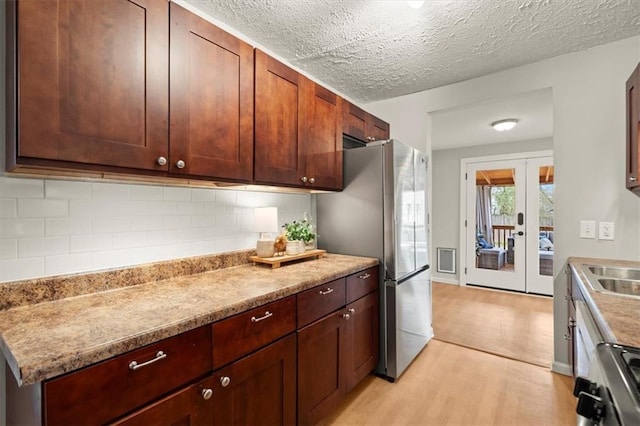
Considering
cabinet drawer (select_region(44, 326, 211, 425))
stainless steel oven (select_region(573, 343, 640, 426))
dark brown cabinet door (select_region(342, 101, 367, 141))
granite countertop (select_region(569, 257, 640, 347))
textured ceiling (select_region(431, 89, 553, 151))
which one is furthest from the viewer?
textured ceiling (select_region(431, 89, 553, 151))

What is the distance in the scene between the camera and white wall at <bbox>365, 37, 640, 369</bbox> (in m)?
2.19

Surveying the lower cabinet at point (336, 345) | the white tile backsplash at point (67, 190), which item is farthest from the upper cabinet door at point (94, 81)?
the lower cabinet at point (336, 345)

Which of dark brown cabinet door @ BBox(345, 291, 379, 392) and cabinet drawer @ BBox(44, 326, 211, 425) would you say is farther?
dark brown cabinet door @ BBox(345, 291, 379, 392)

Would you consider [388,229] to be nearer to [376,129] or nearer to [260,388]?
[376,129]

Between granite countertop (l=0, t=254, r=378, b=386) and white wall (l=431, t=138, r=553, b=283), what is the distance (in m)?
4.07

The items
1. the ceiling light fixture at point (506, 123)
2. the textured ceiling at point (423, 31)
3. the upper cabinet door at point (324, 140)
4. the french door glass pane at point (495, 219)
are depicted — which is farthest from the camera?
the french door glass pane at point (495, 219)

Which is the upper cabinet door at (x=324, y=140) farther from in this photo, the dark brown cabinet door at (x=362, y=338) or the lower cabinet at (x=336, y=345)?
the dark brown cabinet door at (x=362, y=338)

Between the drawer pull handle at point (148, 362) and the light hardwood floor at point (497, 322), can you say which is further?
the light hardwood floor at point (497, 322)

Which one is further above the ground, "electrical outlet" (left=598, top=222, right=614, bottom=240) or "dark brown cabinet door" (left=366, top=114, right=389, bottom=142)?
"dark brown cabinet door" (left=366, top=114, right=389, bottom=142)

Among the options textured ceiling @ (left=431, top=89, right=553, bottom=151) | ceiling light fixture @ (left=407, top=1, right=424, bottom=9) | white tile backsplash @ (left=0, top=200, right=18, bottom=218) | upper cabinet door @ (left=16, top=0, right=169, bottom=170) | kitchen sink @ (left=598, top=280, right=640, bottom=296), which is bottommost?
kitchen sink @ (left=598, top=280, right=640, bottom=296)

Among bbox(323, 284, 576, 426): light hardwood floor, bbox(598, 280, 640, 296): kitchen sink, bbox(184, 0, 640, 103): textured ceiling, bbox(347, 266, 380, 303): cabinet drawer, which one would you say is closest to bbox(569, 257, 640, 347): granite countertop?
bbox(598, 280, 640, 296): kitchen sink

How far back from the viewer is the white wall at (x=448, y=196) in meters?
5.11

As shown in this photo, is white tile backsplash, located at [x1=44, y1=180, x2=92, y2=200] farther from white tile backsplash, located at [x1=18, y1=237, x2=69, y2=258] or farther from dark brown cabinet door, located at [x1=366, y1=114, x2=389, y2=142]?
→ dark brown cabinet door, located at [x1=366, y1=114, x2=389, y2=142]

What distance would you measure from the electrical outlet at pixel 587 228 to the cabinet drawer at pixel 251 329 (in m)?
2.28
